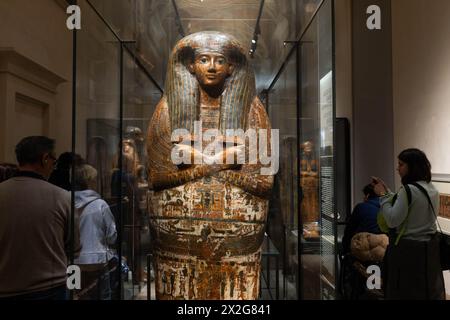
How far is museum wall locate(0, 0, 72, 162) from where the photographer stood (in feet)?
9.47

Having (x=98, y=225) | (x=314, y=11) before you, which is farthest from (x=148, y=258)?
(x=314, y=11)

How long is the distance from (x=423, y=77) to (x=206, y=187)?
2.02m

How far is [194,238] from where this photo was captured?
2904 mm

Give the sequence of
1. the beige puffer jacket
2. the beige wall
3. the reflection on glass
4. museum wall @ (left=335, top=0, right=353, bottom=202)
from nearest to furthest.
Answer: the reflection on glass, the beige wall, the beige puffer jacket, museum wall @ (left=335, top=0, right=353, bottom=202)

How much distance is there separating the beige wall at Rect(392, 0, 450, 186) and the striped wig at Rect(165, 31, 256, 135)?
1.46 metres

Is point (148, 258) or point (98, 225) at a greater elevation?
point (98, 225)

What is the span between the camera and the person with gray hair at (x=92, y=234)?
2.80 m

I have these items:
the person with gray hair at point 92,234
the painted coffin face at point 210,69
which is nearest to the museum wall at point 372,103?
the painted coffin face at point 210,69

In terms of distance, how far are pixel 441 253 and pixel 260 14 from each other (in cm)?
205

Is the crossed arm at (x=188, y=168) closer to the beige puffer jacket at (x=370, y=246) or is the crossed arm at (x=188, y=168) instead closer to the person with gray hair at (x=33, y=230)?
the person with gray hair at (x=33, y=230)

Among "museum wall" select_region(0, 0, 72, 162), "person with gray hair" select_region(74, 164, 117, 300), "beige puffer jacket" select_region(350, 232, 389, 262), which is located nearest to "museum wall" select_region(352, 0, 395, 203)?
"beige puffer jacket" select_region(350, 232, 389, 262)

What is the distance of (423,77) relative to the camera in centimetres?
357

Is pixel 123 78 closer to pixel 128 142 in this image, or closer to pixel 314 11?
pixel 128 142

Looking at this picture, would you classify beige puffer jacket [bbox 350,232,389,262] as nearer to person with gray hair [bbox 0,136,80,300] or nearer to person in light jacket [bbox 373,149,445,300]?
person in light jacket [bbox 373,149,445,300]
